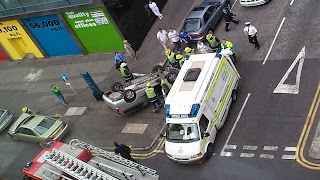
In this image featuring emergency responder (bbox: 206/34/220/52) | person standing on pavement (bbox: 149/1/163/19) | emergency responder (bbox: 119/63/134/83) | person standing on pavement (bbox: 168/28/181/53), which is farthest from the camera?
person standing on pavement (bbox: 149/1/163/19)

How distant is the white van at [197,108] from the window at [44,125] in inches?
314

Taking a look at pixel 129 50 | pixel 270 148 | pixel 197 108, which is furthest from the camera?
pixel 129 50

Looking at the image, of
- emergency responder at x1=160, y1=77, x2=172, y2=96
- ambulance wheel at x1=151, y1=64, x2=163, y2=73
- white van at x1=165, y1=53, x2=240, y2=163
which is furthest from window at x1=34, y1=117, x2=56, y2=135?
white van at x1=165, y1=53, x2=240, y2=163

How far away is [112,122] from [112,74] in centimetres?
474

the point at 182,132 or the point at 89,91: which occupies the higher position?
the point at 182,132

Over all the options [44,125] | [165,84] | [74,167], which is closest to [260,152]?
[165,84]

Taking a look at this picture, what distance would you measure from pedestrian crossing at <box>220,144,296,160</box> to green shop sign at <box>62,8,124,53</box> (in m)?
12.5

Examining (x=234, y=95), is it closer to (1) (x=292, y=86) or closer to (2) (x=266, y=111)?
(2) (x=266, y=111)

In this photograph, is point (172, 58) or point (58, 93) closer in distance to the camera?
point (172, 58)

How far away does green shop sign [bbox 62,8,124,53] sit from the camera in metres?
27.4

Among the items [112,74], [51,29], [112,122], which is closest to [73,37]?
[51,29]

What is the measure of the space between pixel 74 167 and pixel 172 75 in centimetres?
750

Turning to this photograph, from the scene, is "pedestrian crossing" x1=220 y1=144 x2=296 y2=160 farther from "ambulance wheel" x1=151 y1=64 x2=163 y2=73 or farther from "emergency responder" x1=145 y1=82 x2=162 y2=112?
"ambulance wheel" x1=151 y1=64 x2=163 y2=73

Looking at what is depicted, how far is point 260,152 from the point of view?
17516mm
